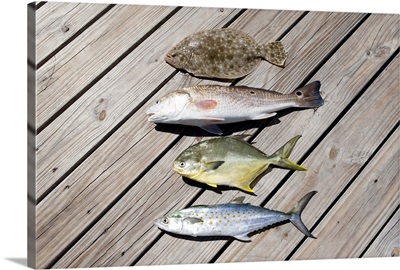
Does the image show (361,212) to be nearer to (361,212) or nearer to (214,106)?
(361,212)

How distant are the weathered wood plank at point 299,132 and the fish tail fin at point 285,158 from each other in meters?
0.04

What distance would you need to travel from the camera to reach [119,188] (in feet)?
13.1

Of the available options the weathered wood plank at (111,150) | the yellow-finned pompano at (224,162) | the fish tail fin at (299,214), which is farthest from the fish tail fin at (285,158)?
Answer: the weathered wood plank at (111,150)

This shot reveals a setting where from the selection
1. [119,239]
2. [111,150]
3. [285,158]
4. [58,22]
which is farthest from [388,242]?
[58,22]

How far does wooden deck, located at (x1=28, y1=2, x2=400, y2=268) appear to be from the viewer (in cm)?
391

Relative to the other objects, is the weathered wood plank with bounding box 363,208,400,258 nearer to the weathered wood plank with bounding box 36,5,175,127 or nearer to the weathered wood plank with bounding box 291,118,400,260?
the weathered wood plank with bounding box 291,118,400,260

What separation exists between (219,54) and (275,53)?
356 mm

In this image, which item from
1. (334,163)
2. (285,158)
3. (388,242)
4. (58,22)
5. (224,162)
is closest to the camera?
(58,22)

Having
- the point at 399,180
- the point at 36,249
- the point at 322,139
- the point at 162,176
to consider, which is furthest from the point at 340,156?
the point at 36,249

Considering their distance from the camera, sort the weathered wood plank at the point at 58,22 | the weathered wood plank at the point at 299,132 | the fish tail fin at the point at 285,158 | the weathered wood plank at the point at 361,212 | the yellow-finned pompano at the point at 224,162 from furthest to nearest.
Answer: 1. the weathered wood plank at the point at 361,212
2. the fish tail fin at the point at 285,158
3. the weathered wood plank at the point at 299,132
4. the yellow-finned pompano at the point at 224,162
5. the weathered wood plank at the point at 58,22

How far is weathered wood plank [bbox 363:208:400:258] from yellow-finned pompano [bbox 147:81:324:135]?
1076 millimetres

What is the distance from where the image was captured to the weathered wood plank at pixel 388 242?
4508 mm

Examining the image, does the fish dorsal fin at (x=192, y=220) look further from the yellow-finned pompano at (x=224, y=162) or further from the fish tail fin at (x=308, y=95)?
the fish tail fin at (x=308, y=95)

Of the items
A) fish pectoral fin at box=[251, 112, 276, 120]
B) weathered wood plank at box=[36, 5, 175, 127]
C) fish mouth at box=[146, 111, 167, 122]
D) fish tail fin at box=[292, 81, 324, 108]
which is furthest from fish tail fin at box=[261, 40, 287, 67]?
fish mouth at box=[146, 111, 167, 122]
